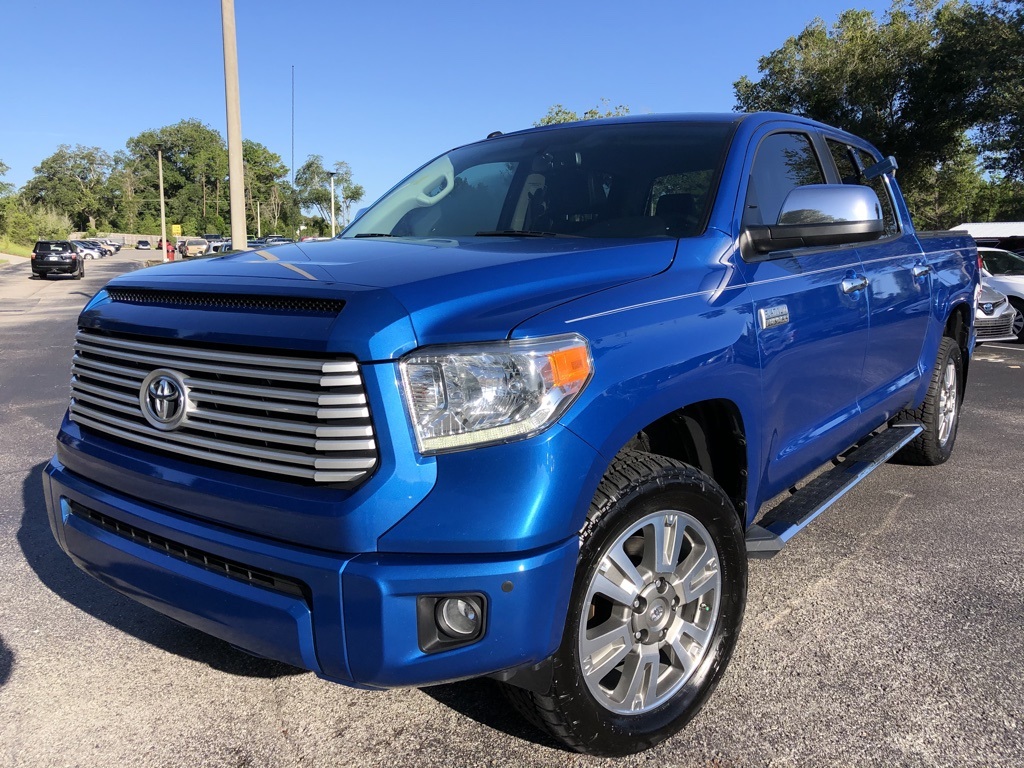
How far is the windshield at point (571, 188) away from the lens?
9.70 feet

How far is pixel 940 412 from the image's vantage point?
16.6 ft

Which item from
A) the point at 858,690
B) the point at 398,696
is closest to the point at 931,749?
the point at 858,690

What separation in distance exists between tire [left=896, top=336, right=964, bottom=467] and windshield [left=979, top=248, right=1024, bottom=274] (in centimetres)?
1007

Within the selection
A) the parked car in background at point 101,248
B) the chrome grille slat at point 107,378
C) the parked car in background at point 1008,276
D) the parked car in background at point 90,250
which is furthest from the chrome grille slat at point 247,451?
the parked car in background at point 101,248

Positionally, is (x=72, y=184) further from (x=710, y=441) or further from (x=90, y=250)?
(x=710, y=441)

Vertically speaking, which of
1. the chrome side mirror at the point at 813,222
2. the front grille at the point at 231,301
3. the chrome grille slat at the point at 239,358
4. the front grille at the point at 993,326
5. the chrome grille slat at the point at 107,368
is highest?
the chrome side mirror at the point at 813,222

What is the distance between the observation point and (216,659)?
288 cm

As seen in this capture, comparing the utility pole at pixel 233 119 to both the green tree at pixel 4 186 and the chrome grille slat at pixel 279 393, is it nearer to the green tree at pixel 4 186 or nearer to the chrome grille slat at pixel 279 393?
the chrome grille slat at pixel 279 393

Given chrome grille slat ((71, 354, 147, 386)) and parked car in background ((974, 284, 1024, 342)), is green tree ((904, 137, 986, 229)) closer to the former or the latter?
parked car in background ((974, 284, 1024, 342))

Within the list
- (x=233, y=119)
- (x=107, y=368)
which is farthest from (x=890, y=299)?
(x=233, y=119)

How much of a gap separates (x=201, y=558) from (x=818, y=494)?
2.36 meters

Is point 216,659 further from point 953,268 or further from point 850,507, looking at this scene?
point 953,268

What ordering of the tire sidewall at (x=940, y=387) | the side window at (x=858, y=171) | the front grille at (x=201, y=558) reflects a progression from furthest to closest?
the tire sidewall at (x=940, y=387) < the side window at (x=858, y=171) < the front grille at (x=201, y=558)

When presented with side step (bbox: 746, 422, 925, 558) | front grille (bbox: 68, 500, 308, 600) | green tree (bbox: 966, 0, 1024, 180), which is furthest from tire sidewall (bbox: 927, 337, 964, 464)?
green tree (bbox: 966, 0, 1024, 180)
